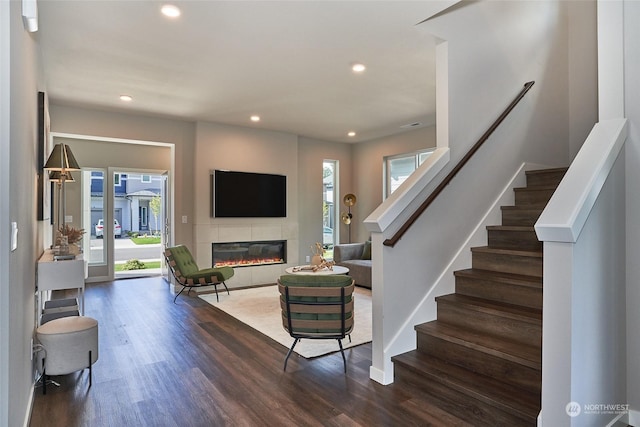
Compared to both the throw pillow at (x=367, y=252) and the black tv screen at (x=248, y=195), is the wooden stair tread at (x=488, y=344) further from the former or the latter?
the black tv screen at (x=248, y=195)

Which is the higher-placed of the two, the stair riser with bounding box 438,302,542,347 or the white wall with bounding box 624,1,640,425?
the white wall with bounding box 624,1,640,425

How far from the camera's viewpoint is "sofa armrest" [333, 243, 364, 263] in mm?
6727

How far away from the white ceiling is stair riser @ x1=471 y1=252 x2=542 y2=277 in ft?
6.60

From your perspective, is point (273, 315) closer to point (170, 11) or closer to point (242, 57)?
point (242, 57)

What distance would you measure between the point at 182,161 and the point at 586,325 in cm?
586

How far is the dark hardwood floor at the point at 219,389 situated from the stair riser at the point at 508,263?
1290 mm

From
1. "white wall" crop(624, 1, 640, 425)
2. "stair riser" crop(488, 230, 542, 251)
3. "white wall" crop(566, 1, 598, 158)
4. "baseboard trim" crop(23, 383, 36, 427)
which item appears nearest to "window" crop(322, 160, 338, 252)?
"white wall" crop(566, 1, 598, 158)

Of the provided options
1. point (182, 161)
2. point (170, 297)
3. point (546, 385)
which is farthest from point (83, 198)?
point (546, 385)

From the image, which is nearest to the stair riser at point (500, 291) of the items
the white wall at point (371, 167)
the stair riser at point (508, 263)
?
the stair riser at point (508, 263)

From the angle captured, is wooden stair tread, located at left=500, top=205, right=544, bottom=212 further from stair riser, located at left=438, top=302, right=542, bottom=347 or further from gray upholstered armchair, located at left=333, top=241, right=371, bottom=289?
gray upholstered armchair, located at left=333, top=241, right=371, bottom=289

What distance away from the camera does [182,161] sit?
6223 millimetres

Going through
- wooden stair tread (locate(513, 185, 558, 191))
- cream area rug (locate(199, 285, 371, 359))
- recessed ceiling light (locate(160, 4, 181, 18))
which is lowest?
cream area rug (locate(199, 285, 371, 359))

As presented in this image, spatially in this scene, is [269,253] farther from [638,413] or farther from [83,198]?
[638,413]

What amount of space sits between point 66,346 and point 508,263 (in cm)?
348
